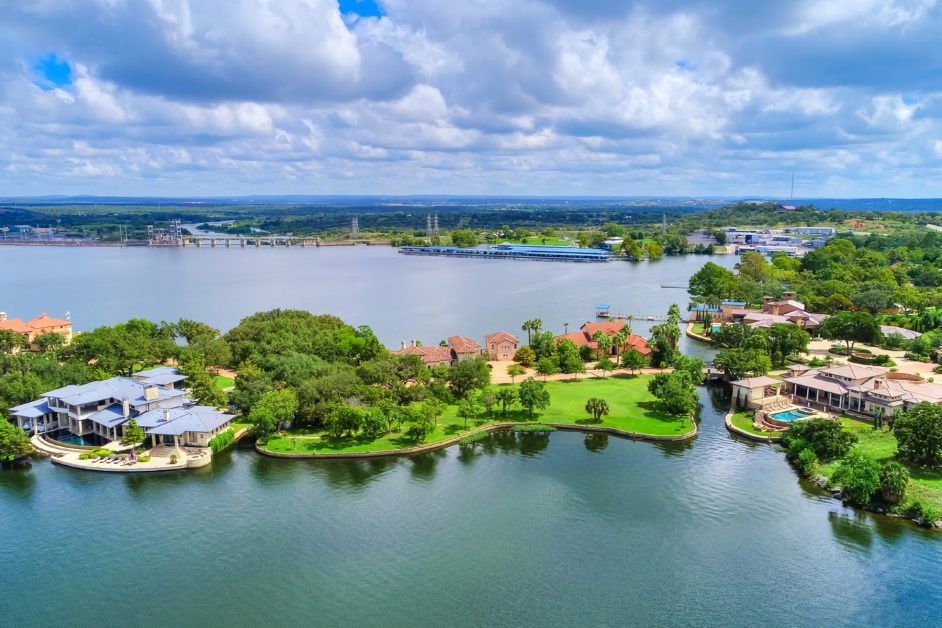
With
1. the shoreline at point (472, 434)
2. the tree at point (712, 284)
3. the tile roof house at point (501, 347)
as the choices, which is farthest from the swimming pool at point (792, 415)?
the tree at point (712, 284)

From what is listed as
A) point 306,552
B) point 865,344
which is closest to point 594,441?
point 306,552

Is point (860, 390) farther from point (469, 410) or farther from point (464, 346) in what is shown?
point (464, 346)

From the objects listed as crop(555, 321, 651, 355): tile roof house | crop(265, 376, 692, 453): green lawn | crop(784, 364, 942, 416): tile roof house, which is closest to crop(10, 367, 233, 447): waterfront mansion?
crop(265, 376, 692, 453): green lawn

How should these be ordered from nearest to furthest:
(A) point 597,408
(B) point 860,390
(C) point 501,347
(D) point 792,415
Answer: (B) point 860,390 < (A) point 597,408 < (D) point 792,415 < (C) point 501,347

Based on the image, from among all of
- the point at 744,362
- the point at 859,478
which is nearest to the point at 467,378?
the point at 744,362

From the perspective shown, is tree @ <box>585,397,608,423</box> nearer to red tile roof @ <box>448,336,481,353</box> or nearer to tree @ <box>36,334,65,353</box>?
red tile roof @ <box>448,336,481,353</box>

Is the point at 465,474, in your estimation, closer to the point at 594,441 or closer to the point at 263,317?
the point at 594,441
